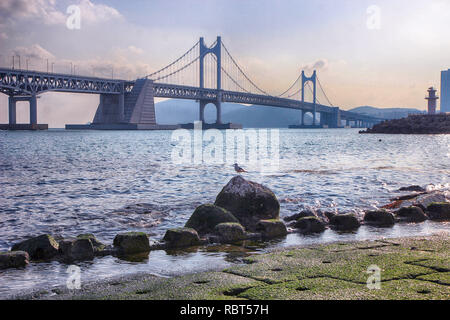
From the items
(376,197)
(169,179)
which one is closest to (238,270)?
(376,197)

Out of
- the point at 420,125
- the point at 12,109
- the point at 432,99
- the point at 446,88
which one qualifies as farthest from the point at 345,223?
the point at 446,88

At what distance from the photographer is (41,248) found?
199 inches

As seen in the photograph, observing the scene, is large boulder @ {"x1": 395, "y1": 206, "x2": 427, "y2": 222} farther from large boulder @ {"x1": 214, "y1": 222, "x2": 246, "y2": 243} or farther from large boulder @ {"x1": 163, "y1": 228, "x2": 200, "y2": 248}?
large boulder @ {"x1": 163, "y1": 228, "x2": 200, "y2": 248}

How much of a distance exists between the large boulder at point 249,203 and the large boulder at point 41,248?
107 inches

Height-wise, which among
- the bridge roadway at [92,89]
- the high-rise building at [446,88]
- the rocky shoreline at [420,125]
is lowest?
the rocky shoreline at [420,125]

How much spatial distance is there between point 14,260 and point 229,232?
8.07 feet

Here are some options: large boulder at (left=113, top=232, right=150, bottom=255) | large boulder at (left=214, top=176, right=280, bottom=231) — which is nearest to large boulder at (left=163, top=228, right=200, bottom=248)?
large boulder at (left=113, top=232, right=150, bottom=255)

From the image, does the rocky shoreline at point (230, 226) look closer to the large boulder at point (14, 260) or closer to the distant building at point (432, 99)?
the large boulder at point (14, 260)

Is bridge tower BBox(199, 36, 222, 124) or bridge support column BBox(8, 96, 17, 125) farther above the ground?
bridge tower BBox(199, 36, 222, 124)

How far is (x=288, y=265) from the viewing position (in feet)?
13.2

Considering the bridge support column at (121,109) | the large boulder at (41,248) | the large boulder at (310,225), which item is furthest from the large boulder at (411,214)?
the bridge support column at (121,109)

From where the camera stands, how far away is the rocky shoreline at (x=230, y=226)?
5.04 metres

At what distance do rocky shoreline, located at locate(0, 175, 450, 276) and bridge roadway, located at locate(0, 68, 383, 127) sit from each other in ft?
232

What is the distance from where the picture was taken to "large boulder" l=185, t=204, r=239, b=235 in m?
6.27
